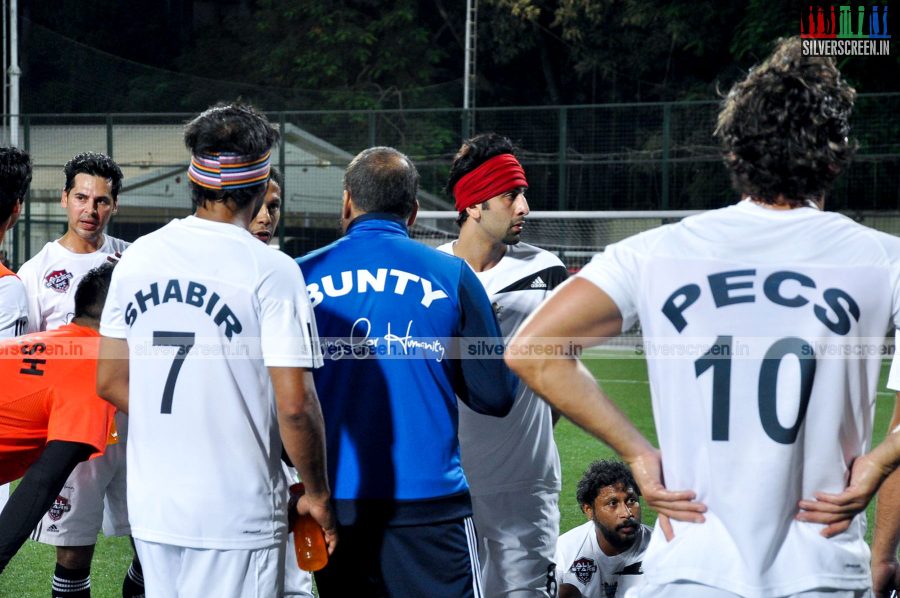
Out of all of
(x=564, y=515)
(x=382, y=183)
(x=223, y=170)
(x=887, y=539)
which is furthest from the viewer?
(x=564, y=515)

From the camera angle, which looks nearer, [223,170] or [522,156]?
[223,170]

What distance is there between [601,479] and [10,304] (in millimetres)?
2889

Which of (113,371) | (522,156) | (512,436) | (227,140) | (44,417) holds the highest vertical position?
(522,156)

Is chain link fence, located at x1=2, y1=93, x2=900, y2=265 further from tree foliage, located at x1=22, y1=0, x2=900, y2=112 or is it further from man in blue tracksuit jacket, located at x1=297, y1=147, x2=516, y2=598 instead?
man in blue tracksuit jacket, located at x1=297, y1=147, x2=516, y2=598

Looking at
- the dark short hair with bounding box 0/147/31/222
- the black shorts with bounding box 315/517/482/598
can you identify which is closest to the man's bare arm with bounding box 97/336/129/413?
the black shorts with bounding box 315/517/482/598

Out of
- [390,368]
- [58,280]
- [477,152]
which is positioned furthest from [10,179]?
[390,368]

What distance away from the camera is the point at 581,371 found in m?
2.31

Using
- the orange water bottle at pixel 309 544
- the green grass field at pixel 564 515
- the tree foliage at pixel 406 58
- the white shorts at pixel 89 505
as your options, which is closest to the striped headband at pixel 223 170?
the orange water bottle at pixel 309 544

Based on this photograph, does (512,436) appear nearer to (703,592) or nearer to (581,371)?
(581,371)

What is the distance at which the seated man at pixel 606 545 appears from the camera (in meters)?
5.02

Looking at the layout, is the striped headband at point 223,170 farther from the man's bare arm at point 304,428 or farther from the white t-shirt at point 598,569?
the white t-shirt at point 598,569

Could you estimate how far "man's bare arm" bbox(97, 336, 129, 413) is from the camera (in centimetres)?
306

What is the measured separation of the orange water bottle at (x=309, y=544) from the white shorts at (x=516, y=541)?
132cm

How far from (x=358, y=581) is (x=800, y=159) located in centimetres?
180
